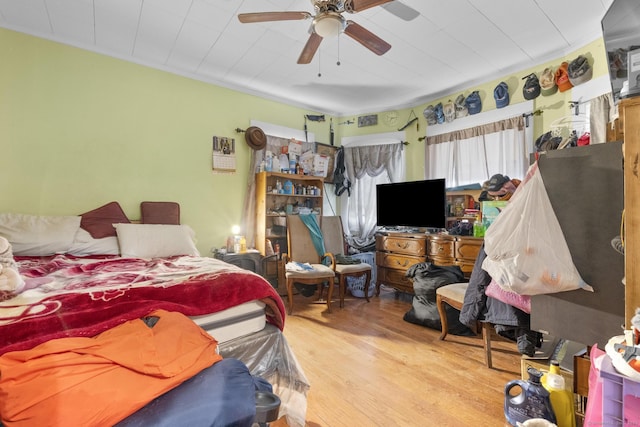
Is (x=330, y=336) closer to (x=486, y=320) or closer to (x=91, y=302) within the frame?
(x=486, y=320)

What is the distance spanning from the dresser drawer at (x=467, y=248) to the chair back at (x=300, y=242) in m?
1.63

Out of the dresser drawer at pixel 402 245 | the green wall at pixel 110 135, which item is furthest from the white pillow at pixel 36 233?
the dresser drawer at pixel 402 245

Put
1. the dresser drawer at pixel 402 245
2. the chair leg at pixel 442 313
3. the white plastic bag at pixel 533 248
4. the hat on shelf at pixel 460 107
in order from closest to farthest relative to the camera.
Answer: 1. the white plastic bag at pixel 533 248
2. the chair leg at pixel 442 313
3. the dresser drawer at pixel 402 245
4. the hat on shelf at pixel 460 107

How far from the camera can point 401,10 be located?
2402mm

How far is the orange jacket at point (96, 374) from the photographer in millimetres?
810

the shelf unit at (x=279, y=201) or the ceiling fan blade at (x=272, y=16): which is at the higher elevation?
the ceiling fan blade at (x=272, y=16)

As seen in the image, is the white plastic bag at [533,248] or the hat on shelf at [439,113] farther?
the hat on shelf at [439,113]

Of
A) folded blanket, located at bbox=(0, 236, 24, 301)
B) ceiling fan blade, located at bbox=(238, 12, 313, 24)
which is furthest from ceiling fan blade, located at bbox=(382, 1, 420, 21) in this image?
folded blanket, located at bbox=(0, 236, 24, 301)

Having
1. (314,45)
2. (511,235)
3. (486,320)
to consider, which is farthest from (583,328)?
(314,45)

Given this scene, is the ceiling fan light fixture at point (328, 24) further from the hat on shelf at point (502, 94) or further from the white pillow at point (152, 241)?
the hat on shelf at point (502, 94)

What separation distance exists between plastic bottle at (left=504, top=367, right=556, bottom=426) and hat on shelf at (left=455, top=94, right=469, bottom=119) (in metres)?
3.24

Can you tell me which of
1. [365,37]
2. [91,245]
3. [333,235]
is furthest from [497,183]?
[91,245]

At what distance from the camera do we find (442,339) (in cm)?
255

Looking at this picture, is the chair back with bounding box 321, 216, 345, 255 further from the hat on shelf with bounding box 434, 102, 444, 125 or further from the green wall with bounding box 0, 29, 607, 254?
the hat on shelf with bounding box 434, 102, 444, 125
